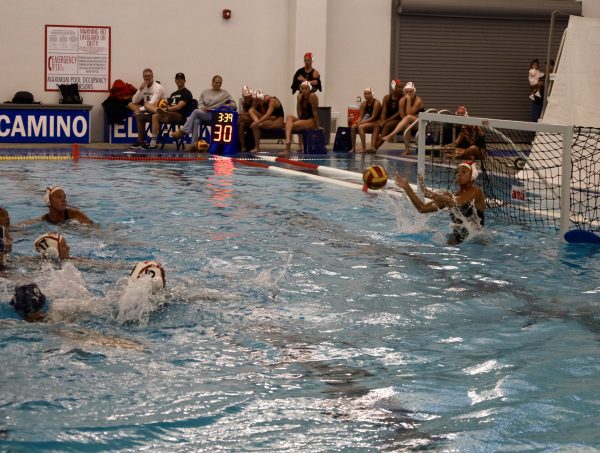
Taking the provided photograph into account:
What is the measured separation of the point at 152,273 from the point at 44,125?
14287 millimetres

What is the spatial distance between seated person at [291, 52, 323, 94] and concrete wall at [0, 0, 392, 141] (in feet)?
4.68

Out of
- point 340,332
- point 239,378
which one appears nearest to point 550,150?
point 340,332

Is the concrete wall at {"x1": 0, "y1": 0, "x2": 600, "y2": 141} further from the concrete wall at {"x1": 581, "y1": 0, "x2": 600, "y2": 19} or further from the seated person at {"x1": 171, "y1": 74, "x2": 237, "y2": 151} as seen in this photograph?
the seated person at {"x1": 171, "y1": 74, "x2": 237, "y2": 151}

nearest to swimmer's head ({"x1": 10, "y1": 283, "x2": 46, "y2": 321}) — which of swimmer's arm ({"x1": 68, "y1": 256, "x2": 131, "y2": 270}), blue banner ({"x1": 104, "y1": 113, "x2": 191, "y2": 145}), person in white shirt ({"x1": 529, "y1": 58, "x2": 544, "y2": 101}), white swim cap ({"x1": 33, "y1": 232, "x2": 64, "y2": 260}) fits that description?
white swim cap ({"x1": 33, "y1": 232, "x2": 64, "y2": 260})

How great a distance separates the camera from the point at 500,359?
18.5 feet

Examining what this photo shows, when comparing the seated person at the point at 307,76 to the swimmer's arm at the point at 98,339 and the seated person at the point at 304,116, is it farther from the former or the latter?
the swimmer's arm at the point at 98,339

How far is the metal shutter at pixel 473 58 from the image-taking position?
23250 millimetres

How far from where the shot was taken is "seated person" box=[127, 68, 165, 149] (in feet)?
63.8

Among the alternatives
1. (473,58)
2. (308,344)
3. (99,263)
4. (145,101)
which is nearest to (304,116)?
(145,101)

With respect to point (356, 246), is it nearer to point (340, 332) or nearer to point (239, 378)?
point (340, 332)

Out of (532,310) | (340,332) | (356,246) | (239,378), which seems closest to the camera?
(239,378)

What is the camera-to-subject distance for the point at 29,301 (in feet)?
19.9

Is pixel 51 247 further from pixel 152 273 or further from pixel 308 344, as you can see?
pixel 308 344

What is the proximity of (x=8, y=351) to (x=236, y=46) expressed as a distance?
17185mm
